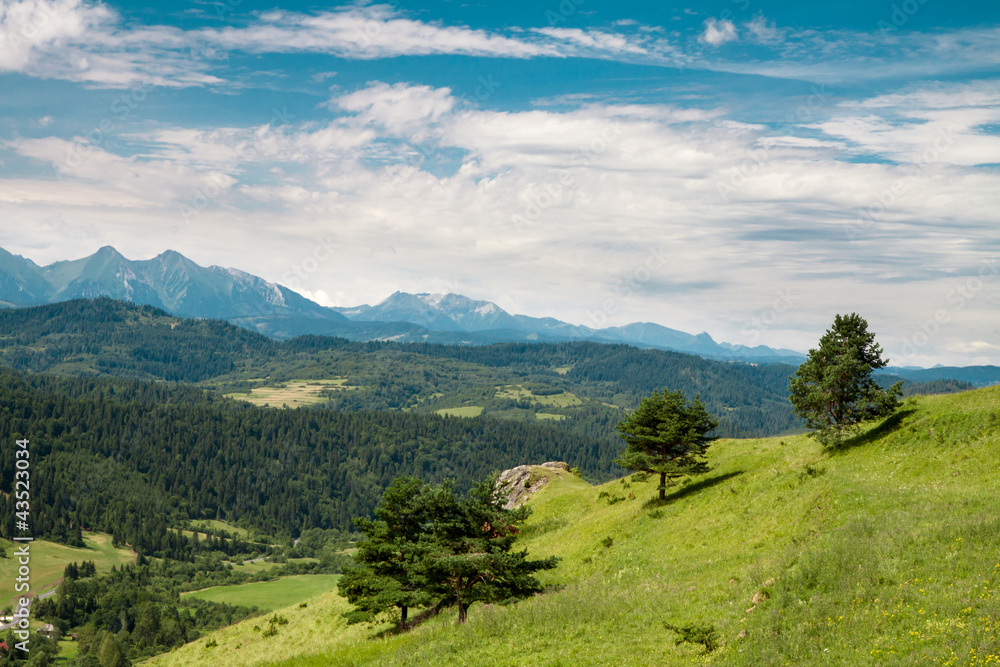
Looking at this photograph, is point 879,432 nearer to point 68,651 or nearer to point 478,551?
point 478,551

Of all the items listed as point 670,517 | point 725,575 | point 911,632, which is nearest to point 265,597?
point 670,517

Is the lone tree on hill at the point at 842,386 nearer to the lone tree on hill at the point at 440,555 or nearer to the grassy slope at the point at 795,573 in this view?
the grassy slope at the point at 795,573

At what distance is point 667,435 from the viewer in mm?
51375

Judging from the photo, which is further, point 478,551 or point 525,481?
point 525,481

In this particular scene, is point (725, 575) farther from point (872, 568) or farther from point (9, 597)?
point (9, 597)

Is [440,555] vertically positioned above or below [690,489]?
below

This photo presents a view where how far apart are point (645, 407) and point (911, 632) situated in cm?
3199

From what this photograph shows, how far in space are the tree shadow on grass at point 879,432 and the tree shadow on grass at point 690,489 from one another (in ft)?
28.3

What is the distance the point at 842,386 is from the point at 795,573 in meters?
24.1

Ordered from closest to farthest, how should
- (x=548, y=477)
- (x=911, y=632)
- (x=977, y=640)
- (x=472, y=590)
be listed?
1. (x=977, y=640)
2. (x=911, y=632)
3. (x=472, y=590)
4. (x=548, y=477)

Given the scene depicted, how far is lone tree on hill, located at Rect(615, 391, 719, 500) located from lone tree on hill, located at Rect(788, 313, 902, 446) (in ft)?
26.1

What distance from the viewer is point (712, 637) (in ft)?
83.9

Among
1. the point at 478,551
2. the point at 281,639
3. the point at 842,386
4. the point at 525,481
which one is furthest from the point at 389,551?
the point at 525,481

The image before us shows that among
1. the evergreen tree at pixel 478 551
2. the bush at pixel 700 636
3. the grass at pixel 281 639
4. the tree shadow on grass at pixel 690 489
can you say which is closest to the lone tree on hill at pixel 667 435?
the tree shadow on grass at pixel 690 489
